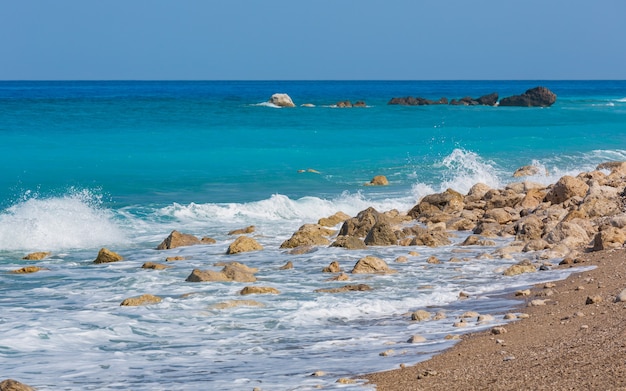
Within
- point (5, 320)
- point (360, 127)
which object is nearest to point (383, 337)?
point (5, 320)

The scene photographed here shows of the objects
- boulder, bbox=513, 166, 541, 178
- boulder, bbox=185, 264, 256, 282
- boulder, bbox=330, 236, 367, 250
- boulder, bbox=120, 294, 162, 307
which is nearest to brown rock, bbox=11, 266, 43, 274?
boulder, bbox=185, 264, 256, 282

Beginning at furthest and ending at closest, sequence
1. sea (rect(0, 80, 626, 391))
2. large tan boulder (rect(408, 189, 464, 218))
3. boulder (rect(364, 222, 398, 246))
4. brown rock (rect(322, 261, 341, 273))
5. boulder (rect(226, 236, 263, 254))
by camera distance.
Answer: large tan boulder (rect(408, 189, 464, 218)) → boulder (rect(364, 222, 398, 246)) → boulder (rect(226, 236, 263, 254)) → brown rock (rect(322, 261, 341, 273)) → sea (rect(0, 80, 626, 391))

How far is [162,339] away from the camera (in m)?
7.66

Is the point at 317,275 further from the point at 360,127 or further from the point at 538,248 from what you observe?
the point at 360,127

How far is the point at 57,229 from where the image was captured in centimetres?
1421

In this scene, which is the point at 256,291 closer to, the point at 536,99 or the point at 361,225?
the point at 361,225

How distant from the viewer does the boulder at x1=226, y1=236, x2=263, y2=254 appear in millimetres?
12336

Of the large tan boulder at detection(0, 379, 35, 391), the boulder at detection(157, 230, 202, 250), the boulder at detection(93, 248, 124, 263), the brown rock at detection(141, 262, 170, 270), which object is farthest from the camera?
the boulder at detection(157, 230, 202, 250)

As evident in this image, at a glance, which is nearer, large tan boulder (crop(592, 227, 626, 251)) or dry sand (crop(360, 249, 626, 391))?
dry sand (crop(360, 249, 626, 391))

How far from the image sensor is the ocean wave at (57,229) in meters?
13.7

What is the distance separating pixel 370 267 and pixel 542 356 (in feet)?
15.0

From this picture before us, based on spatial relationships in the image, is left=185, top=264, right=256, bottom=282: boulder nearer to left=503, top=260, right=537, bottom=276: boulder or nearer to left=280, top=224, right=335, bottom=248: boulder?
left=280, top=224, right=335, bottom=248: boulder

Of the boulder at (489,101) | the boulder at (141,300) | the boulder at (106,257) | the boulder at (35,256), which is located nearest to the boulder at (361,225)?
the boulder at (106,257)

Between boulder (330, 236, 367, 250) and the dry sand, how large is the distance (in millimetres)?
4411
